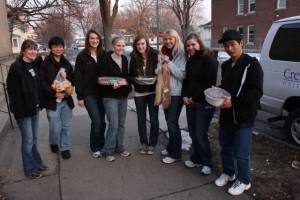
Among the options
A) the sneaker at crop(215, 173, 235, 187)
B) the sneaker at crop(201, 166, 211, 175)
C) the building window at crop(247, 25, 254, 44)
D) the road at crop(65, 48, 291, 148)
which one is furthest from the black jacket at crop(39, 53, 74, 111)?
the building window at crop(247, 25, 254, 44)

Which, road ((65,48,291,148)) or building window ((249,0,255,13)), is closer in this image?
road ((65,48,291,148))

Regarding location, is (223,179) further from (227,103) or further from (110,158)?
(110,158)

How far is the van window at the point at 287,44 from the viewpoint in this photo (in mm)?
4670

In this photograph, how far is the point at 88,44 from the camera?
14.1ft

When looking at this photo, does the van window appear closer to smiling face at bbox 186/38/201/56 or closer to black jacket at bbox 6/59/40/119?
smiling face at bbox 186/38/201/56

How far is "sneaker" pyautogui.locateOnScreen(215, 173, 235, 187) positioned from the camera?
3.69m

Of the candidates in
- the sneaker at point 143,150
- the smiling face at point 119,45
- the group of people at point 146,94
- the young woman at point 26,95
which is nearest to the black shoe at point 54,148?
the group of people at point 146,94

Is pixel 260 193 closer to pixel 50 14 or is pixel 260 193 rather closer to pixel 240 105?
pixel 240 105

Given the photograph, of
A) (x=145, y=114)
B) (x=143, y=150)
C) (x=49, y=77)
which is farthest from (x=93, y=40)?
(x=143, y=150)

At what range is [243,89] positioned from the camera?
3.18 meters

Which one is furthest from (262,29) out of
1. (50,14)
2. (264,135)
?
(264,135)

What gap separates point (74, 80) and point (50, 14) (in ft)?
78.2

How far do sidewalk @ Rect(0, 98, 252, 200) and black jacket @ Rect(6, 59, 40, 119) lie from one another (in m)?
0.96

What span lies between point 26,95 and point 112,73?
1.17 meters
